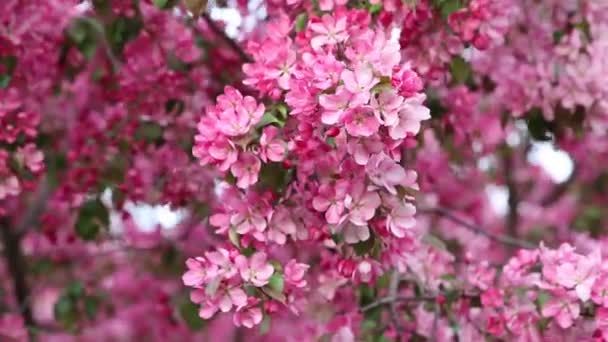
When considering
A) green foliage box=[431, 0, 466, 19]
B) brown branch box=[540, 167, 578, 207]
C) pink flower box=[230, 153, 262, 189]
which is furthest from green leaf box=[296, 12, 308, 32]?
brown branch box=[540, 167, 578, 207]

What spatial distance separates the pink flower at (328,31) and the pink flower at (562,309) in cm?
71

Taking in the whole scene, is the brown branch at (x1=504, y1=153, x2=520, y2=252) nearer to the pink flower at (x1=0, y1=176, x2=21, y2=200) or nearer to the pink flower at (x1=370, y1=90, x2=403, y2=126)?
the pink flower at (x1=0, y1=176, x2=21, y2=200)

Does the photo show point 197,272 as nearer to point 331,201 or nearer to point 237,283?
point 237,283

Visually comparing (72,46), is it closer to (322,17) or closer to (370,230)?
(322,17)

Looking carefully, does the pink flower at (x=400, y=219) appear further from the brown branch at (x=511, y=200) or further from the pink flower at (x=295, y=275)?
the brown branch at (x=511, y=200)

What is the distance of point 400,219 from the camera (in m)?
1.83

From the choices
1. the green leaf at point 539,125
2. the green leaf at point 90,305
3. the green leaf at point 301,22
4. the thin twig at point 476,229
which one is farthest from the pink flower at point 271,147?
the green leaf at point 90,305

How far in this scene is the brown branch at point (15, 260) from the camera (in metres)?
3.80

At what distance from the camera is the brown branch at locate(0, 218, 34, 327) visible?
3803mm

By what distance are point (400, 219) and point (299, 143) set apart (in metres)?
0.23

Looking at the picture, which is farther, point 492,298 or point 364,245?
point 492,298

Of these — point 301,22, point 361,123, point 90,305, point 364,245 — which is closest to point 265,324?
point 364,245

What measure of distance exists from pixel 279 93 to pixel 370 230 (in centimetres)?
30

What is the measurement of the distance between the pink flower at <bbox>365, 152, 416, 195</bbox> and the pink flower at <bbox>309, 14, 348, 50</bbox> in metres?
0.24
